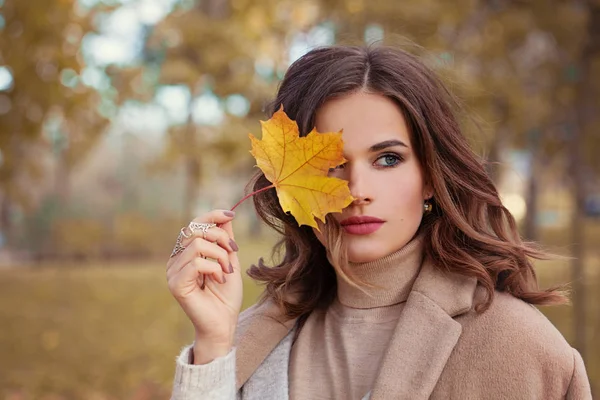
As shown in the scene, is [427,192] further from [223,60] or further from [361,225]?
[223,60]

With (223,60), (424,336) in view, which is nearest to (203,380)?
(424,336)

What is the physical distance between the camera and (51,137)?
1323 cm

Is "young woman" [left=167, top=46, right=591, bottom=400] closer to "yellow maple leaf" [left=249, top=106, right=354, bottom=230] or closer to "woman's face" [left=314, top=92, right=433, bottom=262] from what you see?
"woman's face" [left=314, top=92, right=433, bottom=262]

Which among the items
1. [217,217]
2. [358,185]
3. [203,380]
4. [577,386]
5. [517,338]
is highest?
[217,217]

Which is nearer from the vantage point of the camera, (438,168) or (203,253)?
(203,253)

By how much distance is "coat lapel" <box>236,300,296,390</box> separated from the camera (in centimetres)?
210

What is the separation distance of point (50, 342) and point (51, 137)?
18.8ft

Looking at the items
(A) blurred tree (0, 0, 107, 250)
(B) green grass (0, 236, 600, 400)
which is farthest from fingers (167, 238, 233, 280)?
(B) green grass (0, 236, 600, 400)

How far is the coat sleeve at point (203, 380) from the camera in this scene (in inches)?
69.8

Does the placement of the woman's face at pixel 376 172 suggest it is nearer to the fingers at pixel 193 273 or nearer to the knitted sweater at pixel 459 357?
the knitted sweater at pixel 459 357

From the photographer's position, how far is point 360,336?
6.61 feet

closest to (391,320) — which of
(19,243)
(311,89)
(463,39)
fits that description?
(311,89)

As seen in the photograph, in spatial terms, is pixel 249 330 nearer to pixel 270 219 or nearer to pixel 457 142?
pixel 270 219

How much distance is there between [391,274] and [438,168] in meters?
0.34
